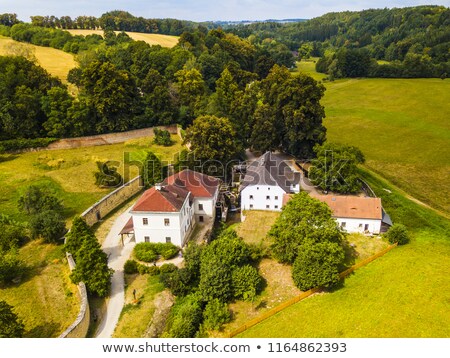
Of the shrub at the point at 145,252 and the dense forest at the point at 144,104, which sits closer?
the shrub at the point at 145,252

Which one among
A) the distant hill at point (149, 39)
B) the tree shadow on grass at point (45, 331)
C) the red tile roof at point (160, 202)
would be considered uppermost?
the distant hill at point (149, 39)

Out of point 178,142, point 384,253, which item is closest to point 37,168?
point 178,142

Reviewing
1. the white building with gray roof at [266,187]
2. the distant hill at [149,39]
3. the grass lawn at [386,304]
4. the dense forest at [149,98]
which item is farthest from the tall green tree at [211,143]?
the distant hill at [149,39]

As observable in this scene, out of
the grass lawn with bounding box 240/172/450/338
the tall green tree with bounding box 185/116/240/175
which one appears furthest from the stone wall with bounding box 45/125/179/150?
the grass lawn with bounding box 240/172/450/338

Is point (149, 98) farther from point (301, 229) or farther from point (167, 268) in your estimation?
point (301, 229)

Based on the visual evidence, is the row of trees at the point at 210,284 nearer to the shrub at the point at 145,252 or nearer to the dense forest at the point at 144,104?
the shrub at the point at 145,252

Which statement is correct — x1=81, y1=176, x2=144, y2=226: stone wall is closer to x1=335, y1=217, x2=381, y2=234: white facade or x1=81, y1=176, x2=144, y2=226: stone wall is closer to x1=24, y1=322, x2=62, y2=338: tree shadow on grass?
x1=24, y1=322, x2=62, y2=338: tree shadow on grass
